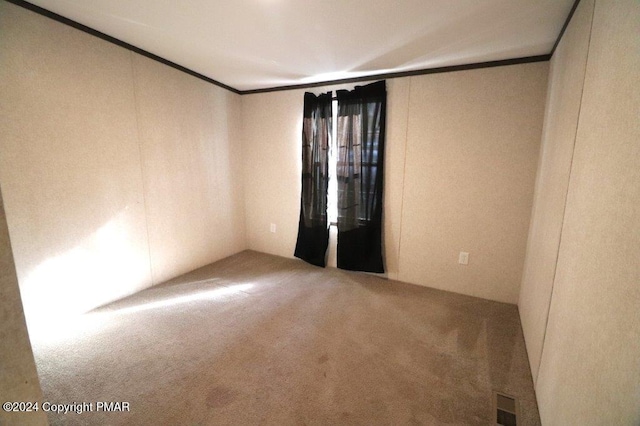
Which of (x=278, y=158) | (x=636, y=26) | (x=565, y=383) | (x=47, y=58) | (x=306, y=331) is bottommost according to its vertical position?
(x=306, y=331)

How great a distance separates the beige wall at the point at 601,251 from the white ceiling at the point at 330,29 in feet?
1.77

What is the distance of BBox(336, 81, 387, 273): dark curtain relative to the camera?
2824 millimetres

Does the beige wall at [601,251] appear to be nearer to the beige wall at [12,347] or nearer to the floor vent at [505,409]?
the floor vent at [505,409]

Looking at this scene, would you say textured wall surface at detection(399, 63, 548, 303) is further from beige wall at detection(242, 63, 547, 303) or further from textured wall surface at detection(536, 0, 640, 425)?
textured wall surface at detection(536, 0, 640, 425)

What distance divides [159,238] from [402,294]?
2672 mm

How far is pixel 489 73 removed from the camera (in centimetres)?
235

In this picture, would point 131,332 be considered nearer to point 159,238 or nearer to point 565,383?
point 159,238

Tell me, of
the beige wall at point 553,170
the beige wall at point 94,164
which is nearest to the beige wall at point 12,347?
the beige wall at point 94,164

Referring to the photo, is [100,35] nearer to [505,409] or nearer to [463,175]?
[463,175]

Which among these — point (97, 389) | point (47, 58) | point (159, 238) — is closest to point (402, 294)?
point (97, 389)

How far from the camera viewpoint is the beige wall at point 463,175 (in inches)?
90.9

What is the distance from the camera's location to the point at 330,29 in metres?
1.92

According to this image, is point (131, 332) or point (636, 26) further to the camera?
point (131, 332)

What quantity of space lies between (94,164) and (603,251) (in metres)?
3.25
